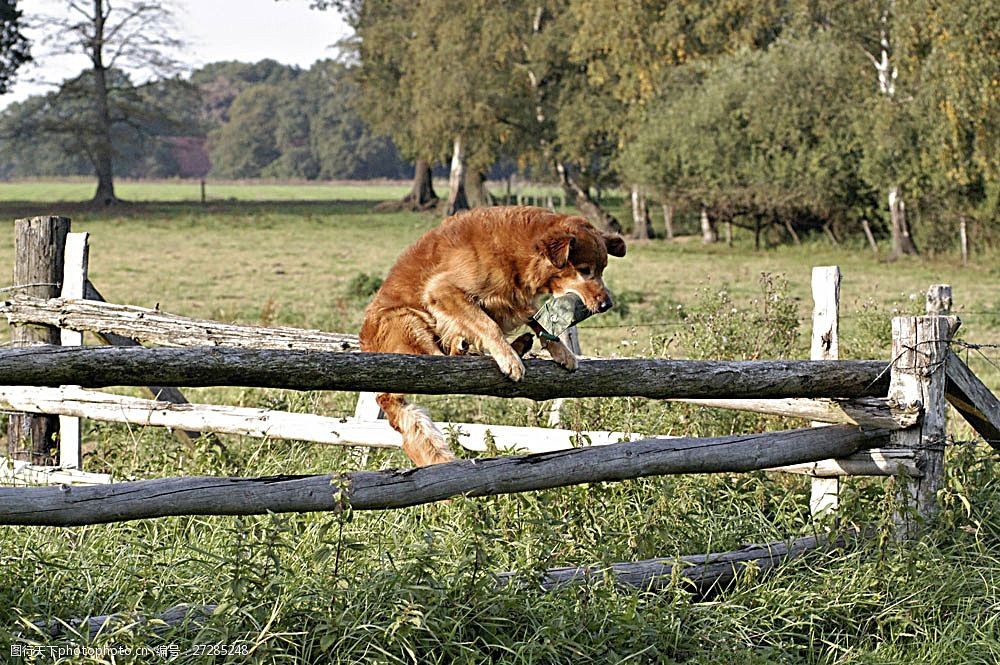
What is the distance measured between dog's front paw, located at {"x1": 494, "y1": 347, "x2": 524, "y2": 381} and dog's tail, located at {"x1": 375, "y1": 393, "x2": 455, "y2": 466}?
1.78 feet

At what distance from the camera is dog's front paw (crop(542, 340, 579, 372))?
420 centimetres

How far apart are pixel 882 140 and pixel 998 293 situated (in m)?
7.26

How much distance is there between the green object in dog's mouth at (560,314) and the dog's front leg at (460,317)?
7.1 inches

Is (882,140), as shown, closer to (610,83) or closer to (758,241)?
(758,241)

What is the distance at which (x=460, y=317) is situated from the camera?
4.40 m

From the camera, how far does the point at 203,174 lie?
11575 cm

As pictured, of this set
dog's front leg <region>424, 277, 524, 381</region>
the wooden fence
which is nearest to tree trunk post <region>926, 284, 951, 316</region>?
the wooden fence

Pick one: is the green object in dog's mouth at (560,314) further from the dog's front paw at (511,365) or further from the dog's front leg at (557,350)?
the dog's front paw at (511,365)

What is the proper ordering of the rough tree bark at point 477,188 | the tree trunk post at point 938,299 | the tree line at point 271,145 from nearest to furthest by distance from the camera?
the tree trunk post at point 938,299
the rough tree bark at point 477,188
the tree line at point 271,145

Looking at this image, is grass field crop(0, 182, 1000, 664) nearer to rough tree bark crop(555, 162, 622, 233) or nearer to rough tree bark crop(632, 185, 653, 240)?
rough tree bark crop(632, 185, 653, 240)

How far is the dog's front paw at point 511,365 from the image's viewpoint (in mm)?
4047

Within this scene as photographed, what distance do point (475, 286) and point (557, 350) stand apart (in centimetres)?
46

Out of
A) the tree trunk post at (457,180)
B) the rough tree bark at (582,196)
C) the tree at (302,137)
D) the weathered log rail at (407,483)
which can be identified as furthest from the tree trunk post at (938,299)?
the tree at (302,137)

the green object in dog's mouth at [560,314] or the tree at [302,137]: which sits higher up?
the tree at [302,137]
